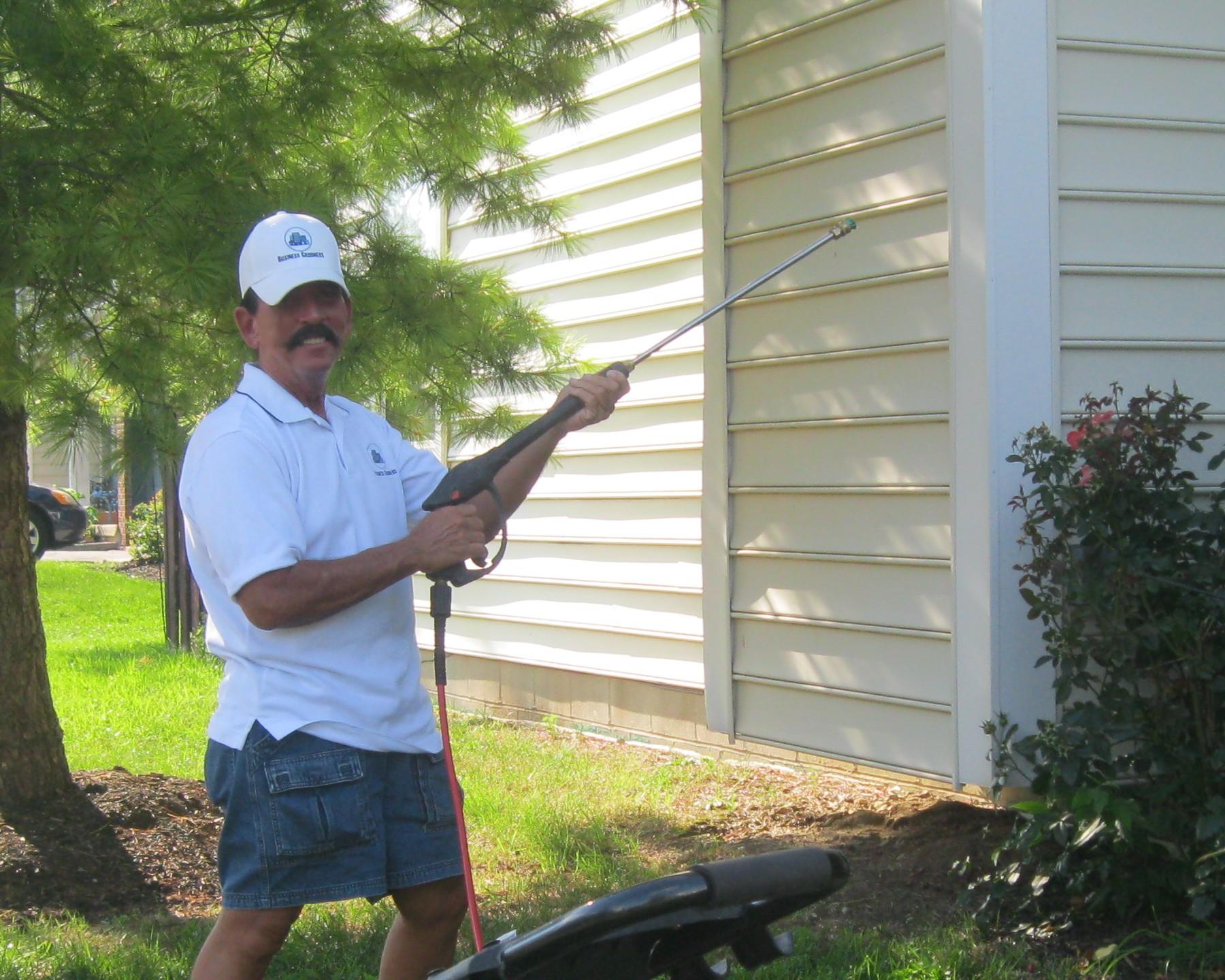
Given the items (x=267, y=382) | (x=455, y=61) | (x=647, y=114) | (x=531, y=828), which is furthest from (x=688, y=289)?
(x=267, y=382)

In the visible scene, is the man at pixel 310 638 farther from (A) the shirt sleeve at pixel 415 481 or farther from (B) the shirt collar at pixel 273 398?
(A) the shirt sleeve at pixel 415 481

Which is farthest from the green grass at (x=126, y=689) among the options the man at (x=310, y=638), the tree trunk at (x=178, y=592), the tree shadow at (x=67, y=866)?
the man at (x=310, y=638)

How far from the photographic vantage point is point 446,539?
2.63 meters

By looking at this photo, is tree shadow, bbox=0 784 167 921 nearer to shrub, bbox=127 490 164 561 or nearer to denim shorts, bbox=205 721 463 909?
denim shorts, bbox=205 721 463 909

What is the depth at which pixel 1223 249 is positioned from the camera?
13.4 ft

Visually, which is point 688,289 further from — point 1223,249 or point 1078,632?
point 1078,632

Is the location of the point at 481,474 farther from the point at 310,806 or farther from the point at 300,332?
the point at 310,806

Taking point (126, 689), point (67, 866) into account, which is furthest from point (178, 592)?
point (67, 866)

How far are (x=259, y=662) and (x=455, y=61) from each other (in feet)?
8.40

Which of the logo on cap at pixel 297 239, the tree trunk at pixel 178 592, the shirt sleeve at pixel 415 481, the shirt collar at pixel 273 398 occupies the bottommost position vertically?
the tree trunk at pixel 178 592

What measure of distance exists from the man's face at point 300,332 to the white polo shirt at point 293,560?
0.16ft

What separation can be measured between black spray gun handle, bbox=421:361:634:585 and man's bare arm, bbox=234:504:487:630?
3 cm

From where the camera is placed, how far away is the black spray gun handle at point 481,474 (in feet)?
8.84

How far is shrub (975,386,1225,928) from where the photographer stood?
3561 millimetres
